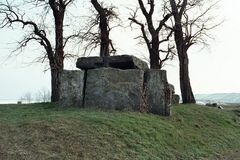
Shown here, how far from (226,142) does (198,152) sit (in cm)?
241

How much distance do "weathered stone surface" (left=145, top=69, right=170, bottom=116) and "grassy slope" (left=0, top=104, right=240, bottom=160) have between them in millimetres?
422

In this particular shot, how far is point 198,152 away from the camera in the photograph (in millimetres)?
10000

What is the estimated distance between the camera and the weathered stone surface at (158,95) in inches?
490

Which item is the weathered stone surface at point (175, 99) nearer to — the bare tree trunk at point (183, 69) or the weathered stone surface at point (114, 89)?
the bare tree trunk at point (183, 69)

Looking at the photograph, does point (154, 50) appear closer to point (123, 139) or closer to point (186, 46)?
point (186, 46)

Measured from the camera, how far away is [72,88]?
12477 mm

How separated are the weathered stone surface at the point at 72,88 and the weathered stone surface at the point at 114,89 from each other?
0.79 feet

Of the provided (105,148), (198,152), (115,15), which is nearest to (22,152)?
(105,148)

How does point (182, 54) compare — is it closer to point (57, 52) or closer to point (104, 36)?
point (104, 36)

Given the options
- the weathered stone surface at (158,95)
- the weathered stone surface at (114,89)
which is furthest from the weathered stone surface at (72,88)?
the weathered stone surface at (158,95)

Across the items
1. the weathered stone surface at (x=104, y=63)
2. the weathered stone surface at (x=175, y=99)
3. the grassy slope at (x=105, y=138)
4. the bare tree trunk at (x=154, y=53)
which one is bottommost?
the grassy slope at (x=105, y=138)

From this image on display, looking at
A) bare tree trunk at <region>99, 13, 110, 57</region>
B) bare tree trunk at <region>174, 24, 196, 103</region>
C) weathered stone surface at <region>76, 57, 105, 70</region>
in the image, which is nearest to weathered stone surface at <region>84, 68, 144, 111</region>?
weathered stone surface at <region>76, 57, 105, 70</region>

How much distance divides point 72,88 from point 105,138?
13.4 feet

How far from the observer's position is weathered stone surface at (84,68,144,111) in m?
Result: 11.9
